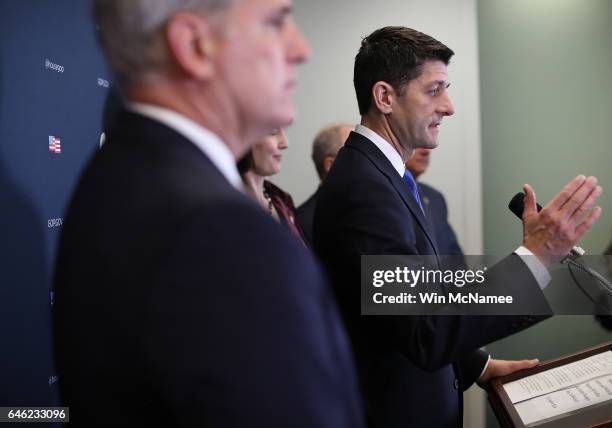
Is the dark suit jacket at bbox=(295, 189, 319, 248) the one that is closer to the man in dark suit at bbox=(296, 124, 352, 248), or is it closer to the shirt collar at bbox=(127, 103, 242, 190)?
the man in dark suit at bbox=(296, 124, 352, 248)

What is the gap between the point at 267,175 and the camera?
209 centimetres

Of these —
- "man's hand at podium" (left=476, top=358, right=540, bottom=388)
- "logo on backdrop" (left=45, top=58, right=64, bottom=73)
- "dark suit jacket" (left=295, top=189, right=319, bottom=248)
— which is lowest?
"man's hand at podium" (left=476, top=358, right=540, bottom=388)

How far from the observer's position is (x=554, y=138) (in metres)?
3.47

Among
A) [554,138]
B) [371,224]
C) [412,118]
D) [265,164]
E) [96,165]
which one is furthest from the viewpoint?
[554,138]

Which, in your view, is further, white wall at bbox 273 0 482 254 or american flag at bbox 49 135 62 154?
white wall at bbox 273 0 482 254

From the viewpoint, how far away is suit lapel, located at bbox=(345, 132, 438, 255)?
1426 mm

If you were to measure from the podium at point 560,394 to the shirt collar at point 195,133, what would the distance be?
33.1 inches

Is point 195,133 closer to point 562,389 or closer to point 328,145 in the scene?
point 562,389

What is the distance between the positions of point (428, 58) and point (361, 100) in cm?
20

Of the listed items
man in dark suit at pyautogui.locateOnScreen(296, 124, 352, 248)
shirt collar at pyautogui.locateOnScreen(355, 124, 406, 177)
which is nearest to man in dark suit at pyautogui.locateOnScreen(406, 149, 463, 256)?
man in dark suit at pyautogui.locateOnScreen(296, 124, 352, 248)

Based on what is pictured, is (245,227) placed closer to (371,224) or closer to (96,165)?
(96,165)

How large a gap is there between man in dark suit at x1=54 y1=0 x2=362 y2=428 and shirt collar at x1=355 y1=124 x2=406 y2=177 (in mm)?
849

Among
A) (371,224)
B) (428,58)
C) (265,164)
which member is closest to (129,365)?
(371,224)

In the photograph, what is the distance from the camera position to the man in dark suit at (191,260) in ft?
1.74
